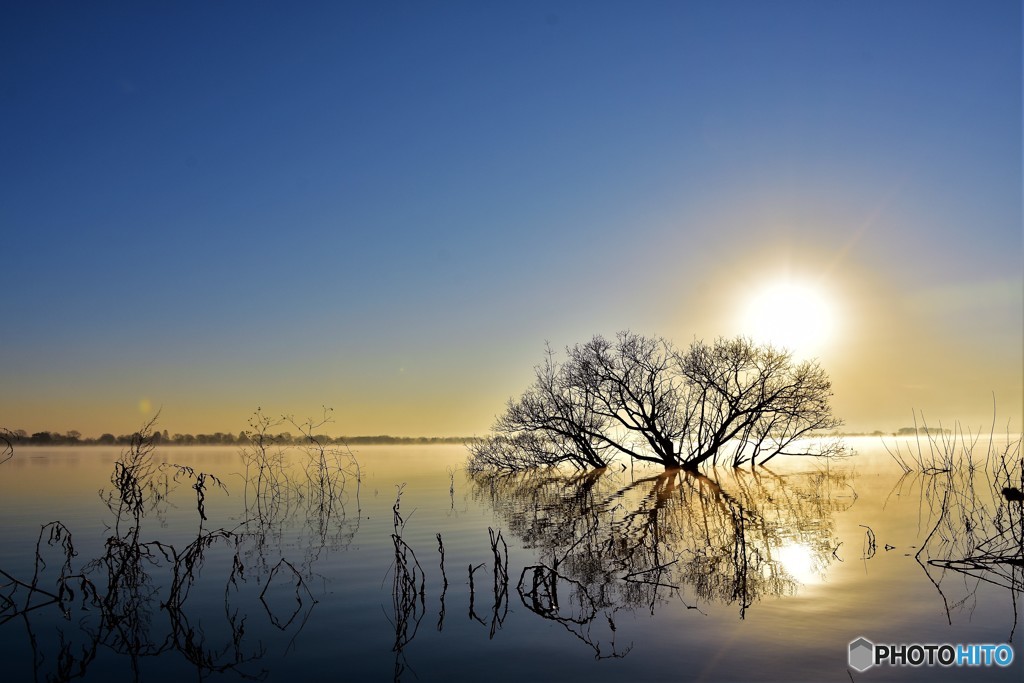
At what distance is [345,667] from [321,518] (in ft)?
45.5

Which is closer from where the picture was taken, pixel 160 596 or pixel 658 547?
pixel 160 596

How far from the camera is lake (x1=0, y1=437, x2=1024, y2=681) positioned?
7.93m

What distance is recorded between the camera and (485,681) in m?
7.36

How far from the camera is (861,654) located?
25.9 ft

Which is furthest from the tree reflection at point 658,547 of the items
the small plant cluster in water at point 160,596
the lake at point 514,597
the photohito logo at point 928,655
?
the small plant cluster in water at point 160,596

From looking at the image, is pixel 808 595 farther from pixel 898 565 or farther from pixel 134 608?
pixel 134 608

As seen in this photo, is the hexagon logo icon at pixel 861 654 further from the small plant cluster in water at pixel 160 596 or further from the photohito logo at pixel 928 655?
the small plant cluster in water at pixel 160 596

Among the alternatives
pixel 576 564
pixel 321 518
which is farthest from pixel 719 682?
pixel 321 518

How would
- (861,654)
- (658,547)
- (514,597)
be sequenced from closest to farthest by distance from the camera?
(861,654), (514,597), (658,547)

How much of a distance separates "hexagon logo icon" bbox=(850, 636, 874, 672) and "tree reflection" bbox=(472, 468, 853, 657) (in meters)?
1.61

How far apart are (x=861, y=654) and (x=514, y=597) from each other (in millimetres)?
5057

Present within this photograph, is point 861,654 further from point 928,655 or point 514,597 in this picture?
point 514,597

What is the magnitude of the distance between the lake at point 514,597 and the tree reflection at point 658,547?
75mm

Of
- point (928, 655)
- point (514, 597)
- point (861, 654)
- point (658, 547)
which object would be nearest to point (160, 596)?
point (514, 597)
